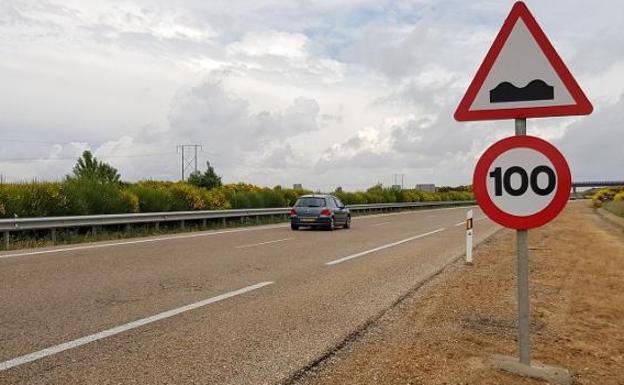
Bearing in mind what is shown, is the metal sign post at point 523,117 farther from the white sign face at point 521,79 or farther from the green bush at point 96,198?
the green bush at point 96,198

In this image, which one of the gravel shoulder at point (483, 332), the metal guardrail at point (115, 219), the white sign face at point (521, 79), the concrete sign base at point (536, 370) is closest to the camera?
the white sign face at point (521, 79)

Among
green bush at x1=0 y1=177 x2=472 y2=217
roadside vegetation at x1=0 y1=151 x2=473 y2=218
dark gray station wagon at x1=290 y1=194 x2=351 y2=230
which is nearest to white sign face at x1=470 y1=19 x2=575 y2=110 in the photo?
roadside vegetation at x1=0 y1=151 x2=473 y2=218

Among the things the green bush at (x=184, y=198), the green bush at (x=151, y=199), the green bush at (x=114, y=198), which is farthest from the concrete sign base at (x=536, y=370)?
the green bush at (x=184, y=198)

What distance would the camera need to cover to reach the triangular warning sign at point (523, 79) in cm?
409

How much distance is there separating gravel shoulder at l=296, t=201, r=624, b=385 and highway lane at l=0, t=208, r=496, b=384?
442mm

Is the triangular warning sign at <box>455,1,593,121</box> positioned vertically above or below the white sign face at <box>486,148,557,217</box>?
above

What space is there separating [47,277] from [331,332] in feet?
18.6

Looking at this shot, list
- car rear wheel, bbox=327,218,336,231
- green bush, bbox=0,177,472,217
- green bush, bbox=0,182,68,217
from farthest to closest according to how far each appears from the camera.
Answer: car rear wheel, bbox=327,218,336,231 → green bush, bbox=0,177,472,217 → green bush, bbox=0,182,68,217

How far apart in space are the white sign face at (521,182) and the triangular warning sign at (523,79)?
0.34 meters

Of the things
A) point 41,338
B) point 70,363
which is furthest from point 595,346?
point 41,338

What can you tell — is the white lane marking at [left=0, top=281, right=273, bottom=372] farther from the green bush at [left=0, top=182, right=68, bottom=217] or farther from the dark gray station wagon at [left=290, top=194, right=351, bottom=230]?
the dark gray station wagon at [left=290, top=194, right=351, bottom=230]

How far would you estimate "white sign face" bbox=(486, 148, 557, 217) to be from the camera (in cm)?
402

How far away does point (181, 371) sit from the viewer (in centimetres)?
462

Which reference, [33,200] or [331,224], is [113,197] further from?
[331,224]
